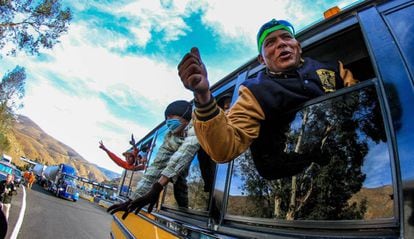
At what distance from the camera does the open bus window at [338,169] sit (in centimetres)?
90

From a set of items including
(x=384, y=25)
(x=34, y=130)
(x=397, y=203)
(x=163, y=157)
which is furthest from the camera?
(x=34, y=130)

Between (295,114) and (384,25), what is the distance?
0.46 m

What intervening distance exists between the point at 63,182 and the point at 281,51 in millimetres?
29312

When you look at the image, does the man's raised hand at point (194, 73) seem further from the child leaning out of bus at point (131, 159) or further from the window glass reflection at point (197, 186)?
the child leaning out of bus at point (131, 159)

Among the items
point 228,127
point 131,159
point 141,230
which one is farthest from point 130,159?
point 228,127

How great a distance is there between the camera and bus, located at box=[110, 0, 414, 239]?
33.4 inches

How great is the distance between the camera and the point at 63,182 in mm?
26812

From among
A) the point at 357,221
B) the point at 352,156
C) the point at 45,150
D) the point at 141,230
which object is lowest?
the point at 141,230

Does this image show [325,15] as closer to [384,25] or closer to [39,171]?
[384,25]

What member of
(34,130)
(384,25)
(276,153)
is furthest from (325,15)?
(34,130)

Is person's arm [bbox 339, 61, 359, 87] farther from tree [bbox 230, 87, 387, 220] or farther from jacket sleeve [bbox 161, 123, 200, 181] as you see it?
jacket sleeve [bbox 161, 123, 200, 181]

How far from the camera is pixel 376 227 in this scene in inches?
33.5

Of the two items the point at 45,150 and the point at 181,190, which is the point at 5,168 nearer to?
the point at 181,190

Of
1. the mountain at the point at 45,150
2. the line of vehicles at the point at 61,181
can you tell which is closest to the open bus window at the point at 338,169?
the line of vehicles at the point at 61,181
